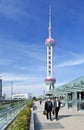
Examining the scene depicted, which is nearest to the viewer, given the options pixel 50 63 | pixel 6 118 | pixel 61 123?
pixel 6 118

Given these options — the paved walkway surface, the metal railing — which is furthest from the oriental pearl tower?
the metal railing

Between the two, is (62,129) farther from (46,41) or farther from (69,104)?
(46,41)

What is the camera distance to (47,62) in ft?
579

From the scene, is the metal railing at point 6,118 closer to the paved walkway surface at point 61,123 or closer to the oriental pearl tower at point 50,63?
the paved walkway surface at point 61,123

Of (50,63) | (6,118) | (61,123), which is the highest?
(50,63)

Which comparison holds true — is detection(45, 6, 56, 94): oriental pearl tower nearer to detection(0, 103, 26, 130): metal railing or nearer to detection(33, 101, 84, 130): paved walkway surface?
detection(33, 101, 84, 130): paved walkway surface

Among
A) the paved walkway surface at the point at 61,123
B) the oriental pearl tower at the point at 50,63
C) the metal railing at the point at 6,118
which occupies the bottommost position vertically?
the paved walkway surface at the point at 61,123

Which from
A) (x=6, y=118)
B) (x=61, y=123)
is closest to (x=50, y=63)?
(x=61, y=123)

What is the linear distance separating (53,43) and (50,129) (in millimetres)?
167483

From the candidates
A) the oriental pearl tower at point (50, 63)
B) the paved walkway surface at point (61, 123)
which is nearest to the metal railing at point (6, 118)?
the paved walkway surface at point (61, 123)

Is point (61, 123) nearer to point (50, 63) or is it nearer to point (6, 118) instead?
point (6, 118)

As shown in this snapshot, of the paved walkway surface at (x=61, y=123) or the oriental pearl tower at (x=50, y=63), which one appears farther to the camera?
the oriental pearl tower at (x=50, y=63)

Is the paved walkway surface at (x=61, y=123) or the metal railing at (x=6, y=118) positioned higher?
the metal railing at (x=6, y=118)

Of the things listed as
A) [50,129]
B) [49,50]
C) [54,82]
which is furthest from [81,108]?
[49,50]
